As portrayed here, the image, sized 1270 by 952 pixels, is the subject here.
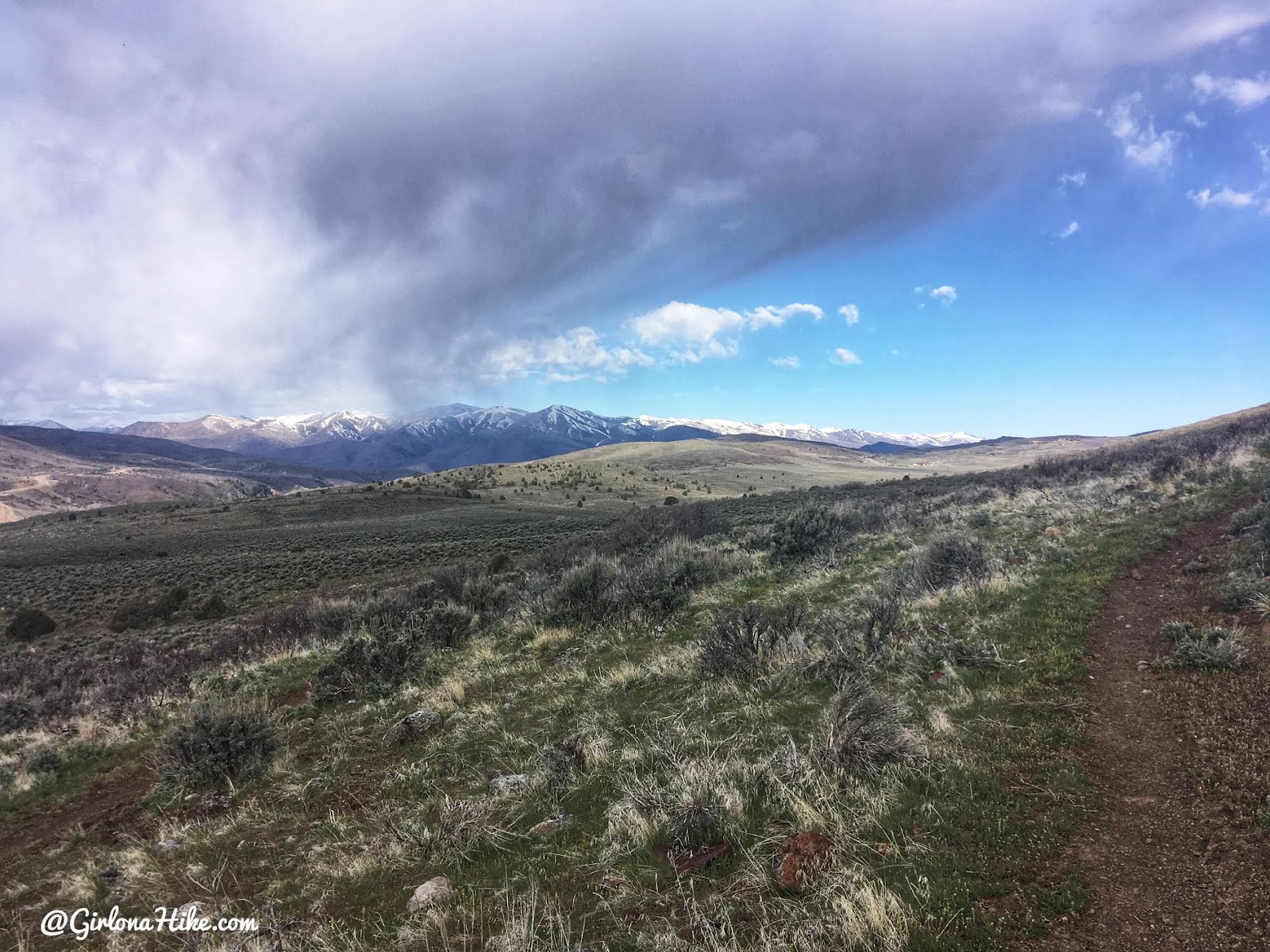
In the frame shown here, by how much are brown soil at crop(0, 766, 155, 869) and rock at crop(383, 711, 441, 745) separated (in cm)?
265

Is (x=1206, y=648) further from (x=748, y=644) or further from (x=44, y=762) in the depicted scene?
(x=44, y=762)

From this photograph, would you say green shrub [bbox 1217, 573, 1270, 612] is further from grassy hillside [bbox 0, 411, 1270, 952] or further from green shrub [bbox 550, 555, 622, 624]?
green shrub [bbox 550, 555, 622, 624]

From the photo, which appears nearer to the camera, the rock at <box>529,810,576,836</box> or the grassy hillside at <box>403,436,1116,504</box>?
the rock at <box>529,810,576,836</box>

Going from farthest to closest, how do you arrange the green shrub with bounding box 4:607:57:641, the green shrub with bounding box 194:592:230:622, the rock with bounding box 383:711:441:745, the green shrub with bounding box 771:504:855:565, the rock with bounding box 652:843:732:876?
the green shrub with bounding box 194:592:230:622, the green shrub with bounding box 4:607:57:641, the green shrub with bounding box 771:504:855:565, the rock with bounding box 383:711:441:745, the rock with bounding box 652:843:732:876

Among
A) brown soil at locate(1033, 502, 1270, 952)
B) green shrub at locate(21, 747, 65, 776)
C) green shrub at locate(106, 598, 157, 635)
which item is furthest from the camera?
green shrub at locate(106, 598, 157, 635)

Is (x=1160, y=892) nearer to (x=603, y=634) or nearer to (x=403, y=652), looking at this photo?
(x=603, y=634)

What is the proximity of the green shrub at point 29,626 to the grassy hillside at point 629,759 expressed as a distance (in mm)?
12540

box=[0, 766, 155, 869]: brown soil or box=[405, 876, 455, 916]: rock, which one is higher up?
box=[405, 876, 455, 916]: rock

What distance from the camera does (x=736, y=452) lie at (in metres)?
138

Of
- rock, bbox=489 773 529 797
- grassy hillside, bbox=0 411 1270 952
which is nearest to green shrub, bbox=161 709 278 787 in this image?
grassy hillside, bbox=0 411 1270 952

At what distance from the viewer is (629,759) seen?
5.79 meters

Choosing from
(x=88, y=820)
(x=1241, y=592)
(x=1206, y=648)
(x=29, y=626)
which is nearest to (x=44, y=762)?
(x=88, y=820)

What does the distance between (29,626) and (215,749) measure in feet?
89.0

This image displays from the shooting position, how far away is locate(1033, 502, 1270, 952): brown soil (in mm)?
3043
